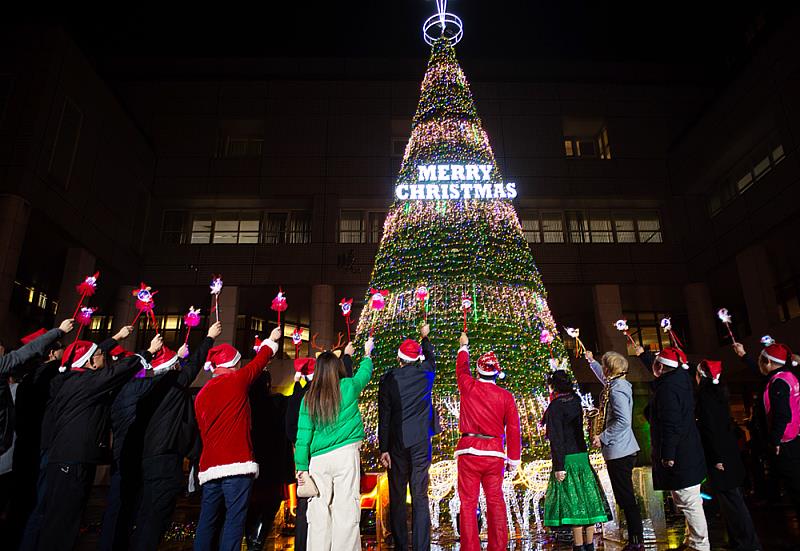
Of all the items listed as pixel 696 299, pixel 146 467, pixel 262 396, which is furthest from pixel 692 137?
pixel 146 467

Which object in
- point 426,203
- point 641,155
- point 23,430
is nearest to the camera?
point 23,430

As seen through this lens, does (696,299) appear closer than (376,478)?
No

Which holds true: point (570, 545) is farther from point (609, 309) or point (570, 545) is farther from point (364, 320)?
point (609, 309)

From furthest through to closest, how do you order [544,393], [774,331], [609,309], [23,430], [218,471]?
1. [609,309]
2. [774,331]
3. [544,393]
4. [23,430]
5. [218,471]

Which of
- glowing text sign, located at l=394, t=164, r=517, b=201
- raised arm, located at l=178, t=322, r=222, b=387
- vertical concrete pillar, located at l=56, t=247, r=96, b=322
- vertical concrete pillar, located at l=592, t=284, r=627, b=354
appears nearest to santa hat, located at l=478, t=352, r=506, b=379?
raised arm, located at l=178, t=322, r=222, b=387

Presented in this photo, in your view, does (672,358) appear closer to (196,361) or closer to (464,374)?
(464,374)

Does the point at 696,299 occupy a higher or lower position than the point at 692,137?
lower

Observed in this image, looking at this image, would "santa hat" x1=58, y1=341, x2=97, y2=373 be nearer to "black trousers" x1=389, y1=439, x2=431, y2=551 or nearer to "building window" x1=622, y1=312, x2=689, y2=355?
"black trousers" x1=389, y1=439, x2=431, y2=551

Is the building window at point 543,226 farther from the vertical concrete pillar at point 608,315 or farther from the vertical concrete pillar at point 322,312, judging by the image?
the vertical concrete pillar at point 322,312

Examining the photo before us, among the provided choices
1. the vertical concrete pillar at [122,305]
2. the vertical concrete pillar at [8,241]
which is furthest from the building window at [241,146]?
the vertical concrete pillar at [8,241]

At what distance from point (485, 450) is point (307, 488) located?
1605 millimetres

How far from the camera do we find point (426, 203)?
28.3 feet

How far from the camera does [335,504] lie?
3.80 meters

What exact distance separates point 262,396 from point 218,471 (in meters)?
1.56
